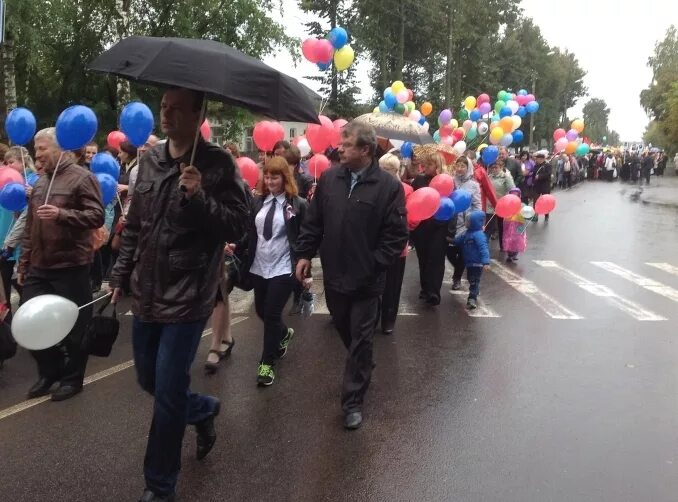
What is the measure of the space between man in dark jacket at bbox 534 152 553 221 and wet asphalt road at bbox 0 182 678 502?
8889mm

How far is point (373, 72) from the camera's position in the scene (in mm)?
38750

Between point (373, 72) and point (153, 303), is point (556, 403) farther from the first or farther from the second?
point (373, 72)

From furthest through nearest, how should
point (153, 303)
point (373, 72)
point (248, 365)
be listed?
point (373, 72) → point (248, 365) → point (153, 303)

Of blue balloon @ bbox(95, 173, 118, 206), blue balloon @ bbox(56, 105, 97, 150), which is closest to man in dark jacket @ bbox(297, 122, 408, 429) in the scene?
blue balloon @ bbox(56, 105, 97, 150)

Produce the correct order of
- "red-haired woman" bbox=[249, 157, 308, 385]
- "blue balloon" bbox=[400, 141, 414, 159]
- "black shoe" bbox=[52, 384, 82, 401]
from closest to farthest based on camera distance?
"black shoe" bbox=[52, 384, 82, 401] < "red-haired woman" bbox=[249, 157, 308, 385] < "blue balloon" bbox=[400, 141, 414, 159]

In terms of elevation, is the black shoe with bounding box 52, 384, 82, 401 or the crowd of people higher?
the crowd of people

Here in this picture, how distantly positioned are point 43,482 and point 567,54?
90.4 m

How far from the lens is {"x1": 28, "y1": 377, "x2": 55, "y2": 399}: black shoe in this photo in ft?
15.1

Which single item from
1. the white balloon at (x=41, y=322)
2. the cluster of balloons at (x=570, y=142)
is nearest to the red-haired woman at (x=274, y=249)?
the white balloon at (x=41, y=322)

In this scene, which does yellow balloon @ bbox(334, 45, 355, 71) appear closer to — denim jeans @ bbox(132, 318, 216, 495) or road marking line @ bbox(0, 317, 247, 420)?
road marking line @ bbox(0, 317, 247, 420)

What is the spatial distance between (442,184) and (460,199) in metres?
0.51

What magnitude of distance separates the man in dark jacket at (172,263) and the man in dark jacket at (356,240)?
1.13 m

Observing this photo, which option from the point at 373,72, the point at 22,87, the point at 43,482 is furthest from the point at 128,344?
the point at 373,72

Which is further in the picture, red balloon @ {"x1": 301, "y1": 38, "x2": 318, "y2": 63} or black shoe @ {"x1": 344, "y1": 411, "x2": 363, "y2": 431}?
red balloon @ {"x1": 301, "y1": 38, "x2": 318, "y2": 63}
